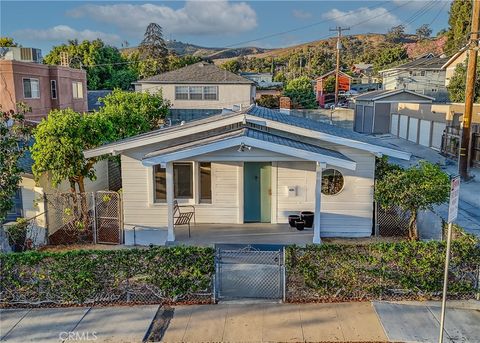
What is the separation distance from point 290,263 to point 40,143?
28.6 feet

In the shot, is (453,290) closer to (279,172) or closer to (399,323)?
(399,323)

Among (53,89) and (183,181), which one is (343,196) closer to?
(183,181)

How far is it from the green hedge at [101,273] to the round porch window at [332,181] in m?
5.94

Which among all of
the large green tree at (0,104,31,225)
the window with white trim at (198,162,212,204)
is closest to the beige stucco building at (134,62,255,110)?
the window with white trim at (198,162,212,204)

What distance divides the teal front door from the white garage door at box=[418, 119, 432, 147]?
2393 cm

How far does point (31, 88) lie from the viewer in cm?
3111

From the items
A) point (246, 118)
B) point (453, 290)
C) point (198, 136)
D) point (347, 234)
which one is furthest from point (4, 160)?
point (453, 290)

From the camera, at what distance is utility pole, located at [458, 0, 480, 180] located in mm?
20984

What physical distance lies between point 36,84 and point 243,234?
80.8 feet

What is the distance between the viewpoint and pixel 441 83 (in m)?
57.4

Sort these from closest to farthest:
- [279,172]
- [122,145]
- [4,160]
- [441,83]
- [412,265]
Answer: [412,265] → [4,160] → [122,145] → [279,172] → [441,83]

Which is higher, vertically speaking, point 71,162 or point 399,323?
point 71,162

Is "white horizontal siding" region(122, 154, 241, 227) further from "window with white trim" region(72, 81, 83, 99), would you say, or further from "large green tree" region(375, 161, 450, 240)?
"window with white trim" region(72, 81, 83, 99)

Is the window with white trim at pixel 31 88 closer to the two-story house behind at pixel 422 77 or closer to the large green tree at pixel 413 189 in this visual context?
the large green tree at pixel 413 189
